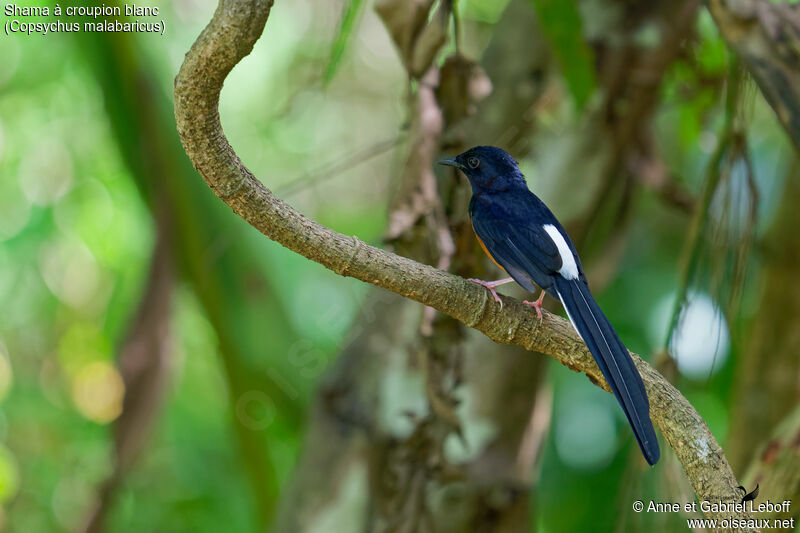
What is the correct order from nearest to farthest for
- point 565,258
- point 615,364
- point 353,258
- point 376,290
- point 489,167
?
point 353,258
point 615,364
point 565,258
point 489,167
point 376,290

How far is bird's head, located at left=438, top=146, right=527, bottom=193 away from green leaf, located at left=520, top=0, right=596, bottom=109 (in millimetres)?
646

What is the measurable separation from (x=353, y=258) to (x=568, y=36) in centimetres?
151

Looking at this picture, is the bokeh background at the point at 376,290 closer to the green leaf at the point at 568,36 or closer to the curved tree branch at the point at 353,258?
the green leaf at the point at 568,36

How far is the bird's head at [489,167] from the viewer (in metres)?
2.28

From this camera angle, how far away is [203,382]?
677cm

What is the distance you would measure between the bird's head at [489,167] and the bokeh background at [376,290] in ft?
0.60

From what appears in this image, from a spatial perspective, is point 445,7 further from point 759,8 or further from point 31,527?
point 31,527

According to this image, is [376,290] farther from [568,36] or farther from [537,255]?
[537,255]

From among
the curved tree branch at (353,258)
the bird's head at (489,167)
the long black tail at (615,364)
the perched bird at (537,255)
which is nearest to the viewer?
Result: the curved tree branch at (353,258)

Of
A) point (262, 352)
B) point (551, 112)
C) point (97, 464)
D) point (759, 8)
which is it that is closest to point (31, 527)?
point (97, 464)

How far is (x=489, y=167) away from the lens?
2.29m

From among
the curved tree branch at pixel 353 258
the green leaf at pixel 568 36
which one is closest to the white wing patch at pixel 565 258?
the curved tree branch at pixel 353 258

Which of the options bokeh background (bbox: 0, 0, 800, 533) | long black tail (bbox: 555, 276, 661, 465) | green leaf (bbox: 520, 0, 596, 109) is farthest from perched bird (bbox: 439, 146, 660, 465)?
green leaf (bbox: 520, 0, 596, 109)

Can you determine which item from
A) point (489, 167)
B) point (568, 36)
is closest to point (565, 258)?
point (489, 167)
